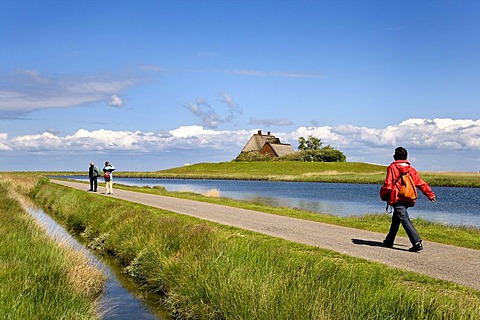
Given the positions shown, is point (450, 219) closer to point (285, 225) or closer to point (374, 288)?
point (285, 225)

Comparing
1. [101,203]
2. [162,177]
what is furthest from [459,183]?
[162,177]

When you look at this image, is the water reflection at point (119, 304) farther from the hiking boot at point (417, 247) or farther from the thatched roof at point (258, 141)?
the thatched roof at point (258, 141)

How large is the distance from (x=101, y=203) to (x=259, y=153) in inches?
4631

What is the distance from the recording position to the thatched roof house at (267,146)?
459 ft

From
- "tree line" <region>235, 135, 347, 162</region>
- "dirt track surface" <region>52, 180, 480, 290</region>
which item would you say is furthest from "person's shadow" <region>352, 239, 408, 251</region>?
"tree line" <region>235, 135, 347, 162</region>

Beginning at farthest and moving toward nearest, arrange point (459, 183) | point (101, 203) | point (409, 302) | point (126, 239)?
point (459, 183), point (101, 203), point (126, 239), point (409, 302)

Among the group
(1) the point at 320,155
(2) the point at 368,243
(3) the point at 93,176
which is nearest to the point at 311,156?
(1) the point at 320,155

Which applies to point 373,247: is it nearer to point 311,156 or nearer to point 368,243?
point 368,243

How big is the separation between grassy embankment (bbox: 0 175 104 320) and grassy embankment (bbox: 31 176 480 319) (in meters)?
1.60

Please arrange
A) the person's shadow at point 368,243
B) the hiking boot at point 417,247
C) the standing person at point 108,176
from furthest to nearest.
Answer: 1. the standing person at point 108,176
2. the person's shadow at point 368,243
3. the hiking boot at point 417,247

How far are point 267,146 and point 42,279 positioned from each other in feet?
436

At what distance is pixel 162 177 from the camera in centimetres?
11800

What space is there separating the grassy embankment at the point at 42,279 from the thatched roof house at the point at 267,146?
125987 mm

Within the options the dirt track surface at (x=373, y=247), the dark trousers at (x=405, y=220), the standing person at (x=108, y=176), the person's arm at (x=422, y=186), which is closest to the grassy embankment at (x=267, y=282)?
the dirt track surface at (x=373, y=247)
